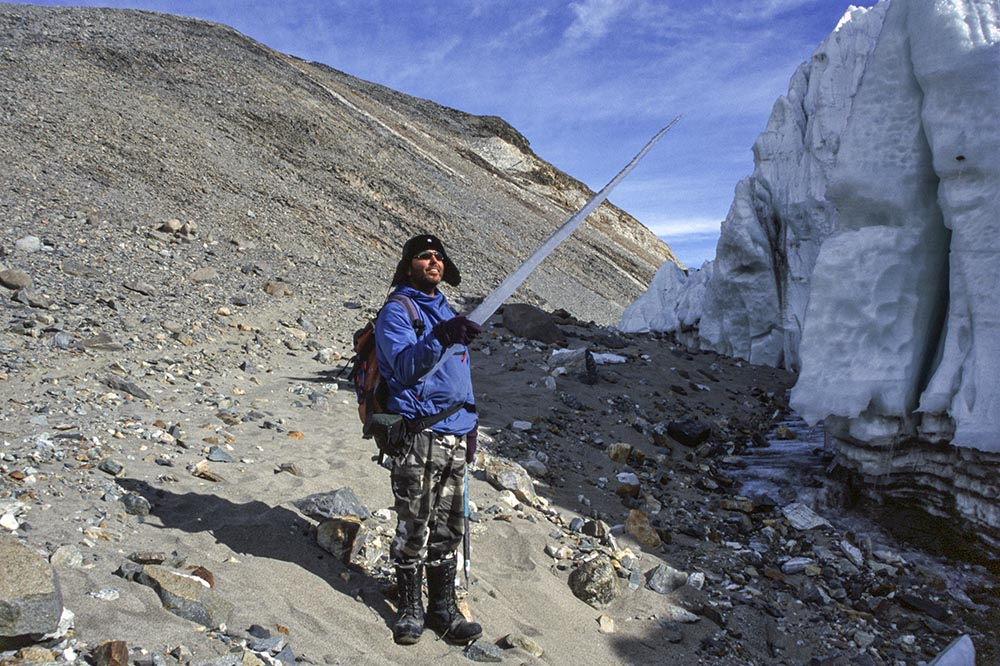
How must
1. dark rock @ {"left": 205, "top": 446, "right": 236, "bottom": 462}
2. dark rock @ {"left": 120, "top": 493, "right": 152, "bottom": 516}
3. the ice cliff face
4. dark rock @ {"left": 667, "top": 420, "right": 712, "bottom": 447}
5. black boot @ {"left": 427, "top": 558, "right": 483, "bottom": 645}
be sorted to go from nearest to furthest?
black boot @ {"left": 427, "top": 558, "right": 483, "bottom": 645} < dark rock @ {"left": 120, "top": 493, "right": 152, "bottom": 516} < dark rock @ {"left": 205, "top": 446, "right": 236, "bottom": 462} < the ice cliff face < dark rock @ {"left": 667, "top": 420, "right": 712, "bottom": 447}

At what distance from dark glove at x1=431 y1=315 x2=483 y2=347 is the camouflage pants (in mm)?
471

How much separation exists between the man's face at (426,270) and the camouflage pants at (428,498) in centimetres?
59

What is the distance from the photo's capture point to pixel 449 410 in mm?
2934

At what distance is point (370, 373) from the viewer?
2.98m

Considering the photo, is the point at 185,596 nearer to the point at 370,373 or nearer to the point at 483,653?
the point at 370,373

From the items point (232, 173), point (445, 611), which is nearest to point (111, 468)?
point (445, 611)

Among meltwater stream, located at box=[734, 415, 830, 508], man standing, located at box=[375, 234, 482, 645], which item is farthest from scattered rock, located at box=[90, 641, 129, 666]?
meltwater stream, located at box=[734, 415, 830, 508]

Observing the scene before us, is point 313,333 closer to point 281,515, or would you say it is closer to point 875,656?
point 281,515

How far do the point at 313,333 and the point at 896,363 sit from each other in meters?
5.90

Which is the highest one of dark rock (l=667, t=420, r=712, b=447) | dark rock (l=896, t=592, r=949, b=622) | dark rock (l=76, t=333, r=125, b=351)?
dark rock (l=667, t=420, r=712, b=447)

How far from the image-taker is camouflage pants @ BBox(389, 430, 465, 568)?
114 inches

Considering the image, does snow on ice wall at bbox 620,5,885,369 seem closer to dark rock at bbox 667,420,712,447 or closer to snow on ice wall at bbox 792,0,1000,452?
dark rock at bbox 667,420,712,447

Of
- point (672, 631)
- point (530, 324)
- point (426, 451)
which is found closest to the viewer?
point (426, 451)

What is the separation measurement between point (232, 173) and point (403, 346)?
1279cm
